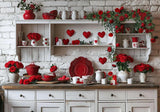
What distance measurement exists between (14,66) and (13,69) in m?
0.07

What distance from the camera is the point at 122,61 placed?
3988 mm

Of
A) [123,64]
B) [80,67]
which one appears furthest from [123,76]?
[80,67]

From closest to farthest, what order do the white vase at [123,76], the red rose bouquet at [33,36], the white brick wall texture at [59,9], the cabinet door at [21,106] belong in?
the cabinet door at [21,106] < the white vase at [123,76] < the red rose bouquet at [33,36] < the white brick wall texture at [59,9]

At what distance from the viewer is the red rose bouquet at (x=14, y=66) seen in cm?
392

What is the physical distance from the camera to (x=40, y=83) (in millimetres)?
3812

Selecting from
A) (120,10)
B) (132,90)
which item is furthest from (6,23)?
(132,90)

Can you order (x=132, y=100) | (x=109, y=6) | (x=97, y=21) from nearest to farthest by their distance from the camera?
(x=132, y=100) → (x=97, y=21) → (x=109, y=6)

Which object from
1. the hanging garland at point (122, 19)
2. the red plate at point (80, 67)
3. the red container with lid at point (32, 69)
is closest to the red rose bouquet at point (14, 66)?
the red container with lid at point (32, 69)

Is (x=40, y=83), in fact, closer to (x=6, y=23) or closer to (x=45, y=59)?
(x=45, y=59)

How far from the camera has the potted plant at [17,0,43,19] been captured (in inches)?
159

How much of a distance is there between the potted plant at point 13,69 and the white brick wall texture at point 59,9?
354mm

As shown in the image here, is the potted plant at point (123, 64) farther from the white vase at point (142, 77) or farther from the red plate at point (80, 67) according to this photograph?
the red plate at point (80, 67)

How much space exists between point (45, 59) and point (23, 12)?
2.97 feet

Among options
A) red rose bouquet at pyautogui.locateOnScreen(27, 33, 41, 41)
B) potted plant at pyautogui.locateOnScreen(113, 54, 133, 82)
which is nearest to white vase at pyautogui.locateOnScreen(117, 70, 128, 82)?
potted plant at pyautogui.locateOnScreen(113, 54, 133, 82)
